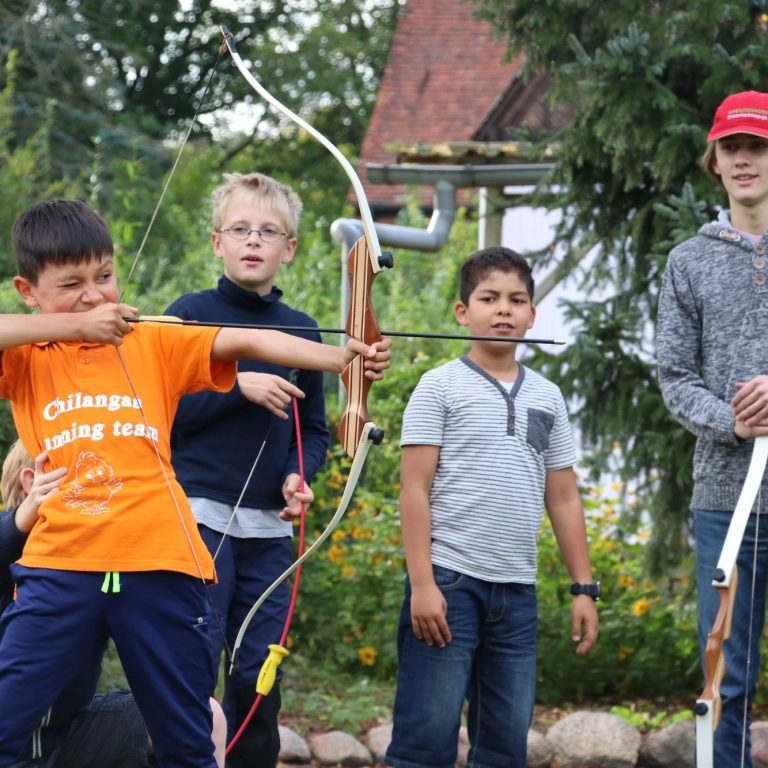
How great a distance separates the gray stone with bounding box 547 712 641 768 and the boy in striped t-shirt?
129 centimetres

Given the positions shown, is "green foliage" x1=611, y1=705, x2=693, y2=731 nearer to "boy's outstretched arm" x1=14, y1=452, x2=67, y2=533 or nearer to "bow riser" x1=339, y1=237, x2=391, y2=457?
"bow riser" x1=339, y1=237, x2=391, y2=457

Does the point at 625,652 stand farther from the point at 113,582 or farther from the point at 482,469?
the point at 113,582

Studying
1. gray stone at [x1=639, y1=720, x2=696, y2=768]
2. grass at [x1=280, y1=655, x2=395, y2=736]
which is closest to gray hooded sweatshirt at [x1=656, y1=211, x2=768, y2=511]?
gray stone at [x1=639, y1=720, x2=696, y2=768]

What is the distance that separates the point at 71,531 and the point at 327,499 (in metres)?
3.38

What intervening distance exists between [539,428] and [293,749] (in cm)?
179

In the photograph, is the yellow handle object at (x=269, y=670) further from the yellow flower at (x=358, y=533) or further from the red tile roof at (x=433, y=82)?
the red tile roof at (x=433, y=82)

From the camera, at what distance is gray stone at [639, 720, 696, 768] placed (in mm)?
4656

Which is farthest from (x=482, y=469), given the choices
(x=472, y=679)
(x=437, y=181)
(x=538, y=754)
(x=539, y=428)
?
(x=437, y=181)

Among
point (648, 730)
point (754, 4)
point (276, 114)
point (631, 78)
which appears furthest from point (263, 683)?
point (276, 114)

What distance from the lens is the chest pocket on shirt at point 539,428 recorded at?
11.5 ft

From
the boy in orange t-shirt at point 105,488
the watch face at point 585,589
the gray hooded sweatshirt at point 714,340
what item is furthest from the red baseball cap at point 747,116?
the boy in orange t-shirt at point 105,488

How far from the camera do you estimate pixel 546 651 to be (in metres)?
5.40

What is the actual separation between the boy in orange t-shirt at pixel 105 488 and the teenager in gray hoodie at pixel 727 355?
1.11 metres

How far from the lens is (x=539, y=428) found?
3541 mm
